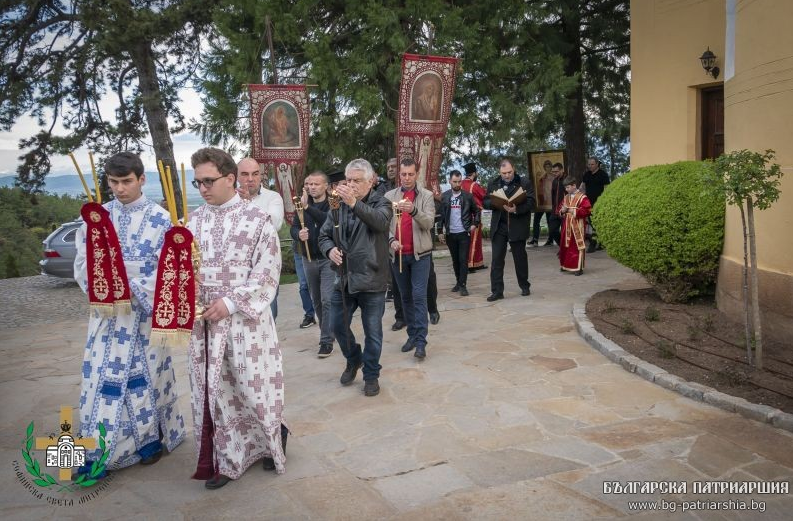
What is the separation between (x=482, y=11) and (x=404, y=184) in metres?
7.91

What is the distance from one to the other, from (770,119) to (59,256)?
14.1 metres

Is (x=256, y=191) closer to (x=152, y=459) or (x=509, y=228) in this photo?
(x=152, y=459)

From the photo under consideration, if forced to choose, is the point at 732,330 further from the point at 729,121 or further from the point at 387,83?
the point at 387,83

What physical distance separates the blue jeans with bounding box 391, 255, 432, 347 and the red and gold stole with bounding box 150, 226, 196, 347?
3216mm

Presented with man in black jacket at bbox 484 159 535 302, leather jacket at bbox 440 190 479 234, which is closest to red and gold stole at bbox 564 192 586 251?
man in black jacket at bbox 484 159 535 302

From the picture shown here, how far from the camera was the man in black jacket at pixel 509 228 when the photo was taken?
9352 millimetres

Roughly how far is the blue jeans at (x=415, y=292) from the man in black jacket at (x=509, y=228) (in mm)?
2599

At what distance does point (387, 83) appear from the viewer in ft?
43.5

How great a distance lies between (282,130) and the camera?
10.1 metres

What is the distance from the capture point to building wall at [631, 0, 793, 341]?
20.3 ft

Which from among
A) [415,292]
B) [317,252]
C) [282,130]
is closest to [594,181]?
[282,130]

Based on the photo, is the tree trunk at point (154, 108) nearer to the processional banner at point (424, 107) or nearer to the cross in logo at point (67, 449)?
the processional banner at point (424, 107)

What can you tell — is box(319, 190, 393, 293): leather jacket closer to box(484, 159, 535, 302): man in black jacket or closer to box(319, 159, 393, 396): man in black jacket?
box(319, 159, 393, 396): man in black jacket

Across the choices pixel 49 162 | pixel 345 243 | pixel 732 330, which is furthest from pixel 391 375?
pixel 49 162
